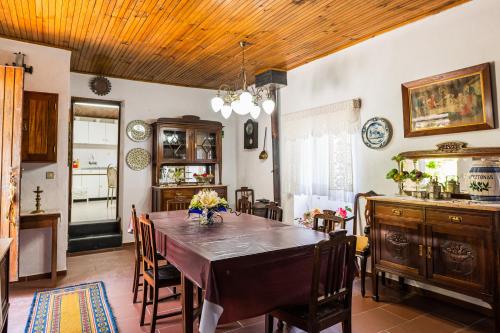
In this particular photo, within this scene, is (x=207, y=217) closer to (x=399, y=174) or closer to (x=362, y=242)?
(x=362, y=242)

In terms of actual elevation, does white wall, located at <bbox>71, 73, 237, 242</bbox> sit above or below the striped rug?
above

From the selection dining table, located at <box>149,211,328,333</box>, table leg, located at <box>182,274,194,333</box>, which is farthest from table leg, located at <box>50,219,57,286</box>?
table leg, located at <box>182,274,194,333</box>

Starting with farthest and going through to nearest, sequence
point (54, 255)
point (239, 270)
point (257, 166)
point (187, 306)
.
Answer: point (257, 166), point (54, 255), point (187, 306), point (239, 270)

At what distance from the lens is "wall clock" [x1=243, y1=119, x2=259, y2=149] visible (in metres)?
5.59

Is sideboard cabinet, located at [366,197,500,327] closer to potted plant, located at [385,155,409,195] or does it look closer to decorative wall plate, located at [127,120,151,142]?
potted plant, located at [385,155,409,195]

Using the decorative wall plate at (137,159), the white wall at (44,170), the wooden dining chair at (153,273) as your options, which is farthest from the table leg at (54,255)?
the decorative wall plate at (137,159)

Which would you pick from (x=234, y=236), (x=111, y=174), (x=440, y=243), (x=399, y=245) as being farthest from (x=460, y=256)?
(x=111, y=174)

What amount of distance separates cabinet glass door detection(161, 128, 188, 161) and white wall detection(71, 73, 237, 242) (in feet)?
1.07

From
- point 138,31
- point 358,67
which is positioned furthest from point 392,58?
point 138,31

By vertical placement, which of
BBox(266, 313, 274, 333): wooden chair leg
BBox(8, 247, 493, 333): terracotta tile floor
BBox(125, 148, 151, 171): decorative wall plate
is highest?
BBox(125, 148, 151, 171): decorative wall plate

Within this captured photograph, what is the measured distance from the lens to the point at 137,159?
5223mm

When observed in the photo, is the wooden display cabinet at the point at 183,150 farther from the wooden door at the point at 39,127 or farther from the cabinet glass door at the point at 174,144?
the wooden door at the point at 39,127

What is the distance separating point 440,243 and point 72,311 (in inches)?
127

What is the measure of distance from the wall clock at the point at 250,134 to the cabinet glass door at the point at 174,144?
115 centimetres
